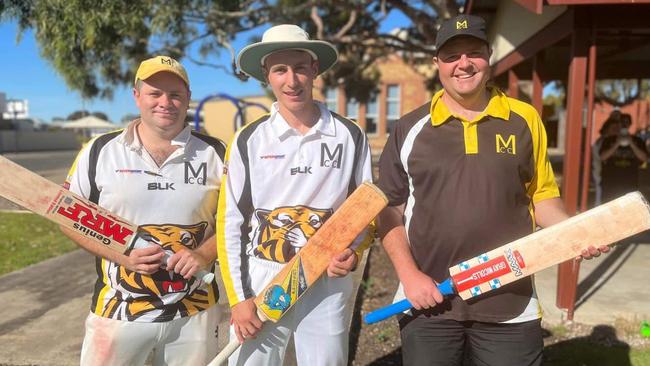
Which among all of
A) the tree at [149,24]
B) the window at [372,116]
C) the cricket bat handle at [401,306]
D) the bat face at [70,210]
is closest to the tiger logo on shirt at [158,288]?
the bat face at [70,210]

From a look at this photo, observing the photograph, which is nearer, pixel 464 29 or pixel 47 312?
pixel 464 29

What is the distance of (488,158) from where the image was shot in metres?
2.04

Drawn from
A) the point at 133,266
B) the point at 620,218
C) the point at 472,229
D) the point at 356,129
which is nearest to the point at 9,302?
the point at 133,266

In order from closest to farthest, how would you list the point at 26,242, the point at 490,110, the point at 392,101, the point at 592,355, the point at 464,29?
the point at 464,29, the point at 490,110, the point at 592,355, the point at 26,242, the point at 392,101

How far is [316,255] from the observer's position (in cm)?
209

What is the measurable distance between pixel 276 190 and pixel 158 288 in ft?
Answer: 2.19

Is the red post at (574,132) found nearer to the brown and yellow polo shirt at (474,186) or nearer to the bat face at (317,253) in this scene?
the brown and yellow polo shirt at (474,186)

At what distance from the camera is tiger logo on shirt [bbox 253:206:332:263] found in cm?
215

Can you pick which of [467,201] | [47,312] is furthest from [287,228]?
[47,312]

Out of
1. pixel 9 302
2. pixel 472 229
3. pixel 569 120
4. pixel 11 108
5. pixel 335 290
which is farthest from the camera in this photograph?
pixel 11 108

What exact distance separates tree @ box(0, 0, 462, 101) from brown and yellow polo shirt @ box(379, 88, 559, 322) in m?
8.44

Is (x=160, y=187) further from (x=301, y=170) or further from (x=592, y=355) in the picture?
(x=592, y=355)

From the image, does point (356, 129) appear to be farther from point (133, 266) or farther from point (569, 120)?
point (569, 120)

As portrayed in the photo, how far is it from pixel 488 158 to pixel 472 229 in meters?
0.29
